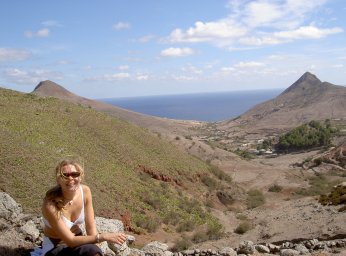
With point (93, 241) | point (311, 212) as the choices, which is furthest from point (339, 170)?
point (93, 241)

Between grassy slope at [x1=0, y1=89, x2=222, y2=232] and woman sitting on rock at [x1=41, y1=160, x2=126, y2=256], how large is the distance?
8298mm

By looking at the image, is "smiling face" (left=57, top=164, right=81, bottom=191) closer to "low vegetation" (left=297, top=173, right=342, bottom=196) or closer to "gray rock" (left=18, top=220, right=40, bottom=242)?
"gray rock" (left=18, top=220, right=40, bottom=242)

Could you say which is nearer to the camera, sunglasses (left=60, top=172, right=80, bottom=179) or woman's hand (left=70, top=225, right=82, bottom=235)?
sunglasses (left=60, top=172, right=80, bottom=179)

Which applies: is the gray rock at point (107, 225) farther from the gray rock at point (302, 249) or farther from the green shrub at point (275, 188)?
the green shrub at point (275, 188)

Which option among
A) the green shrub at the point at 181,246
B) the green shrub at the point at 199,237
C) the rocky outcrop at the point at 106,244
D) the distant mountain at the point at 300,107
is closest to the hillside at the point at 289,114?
the distant mountain at the point at 300,107

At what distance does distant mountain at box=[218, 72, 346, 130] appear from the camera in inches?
4365

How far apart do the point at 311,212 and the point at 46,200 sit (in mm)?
16550

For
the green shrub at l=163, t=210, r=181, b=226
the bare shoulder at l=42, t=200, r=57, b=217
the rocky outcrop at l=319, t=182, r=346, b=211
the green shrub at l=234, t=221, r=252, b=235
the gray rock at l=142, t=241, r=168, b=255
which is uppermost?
the bare shoulder at l=42, t=200, r=57, b=217

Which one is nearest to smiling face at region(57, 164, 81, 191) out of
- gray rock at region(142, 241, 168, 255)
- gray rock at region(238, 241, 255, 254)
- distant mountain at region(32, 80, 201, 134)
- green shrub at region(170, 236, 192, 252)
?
gray rock at region(142, 241, 168, 255)

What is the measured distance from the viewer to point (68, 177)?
5.23 meters

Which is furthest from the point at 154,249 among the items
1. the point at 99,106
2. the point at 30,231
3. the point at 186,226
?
the point at 99,106

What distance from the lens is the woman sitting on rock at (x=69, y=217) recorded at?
5238 mm

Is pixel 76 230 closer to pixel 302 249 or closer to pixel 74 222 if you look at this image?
pixel 74 222

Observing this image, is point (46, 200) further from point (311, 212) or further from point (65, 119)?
point (65, 119)
